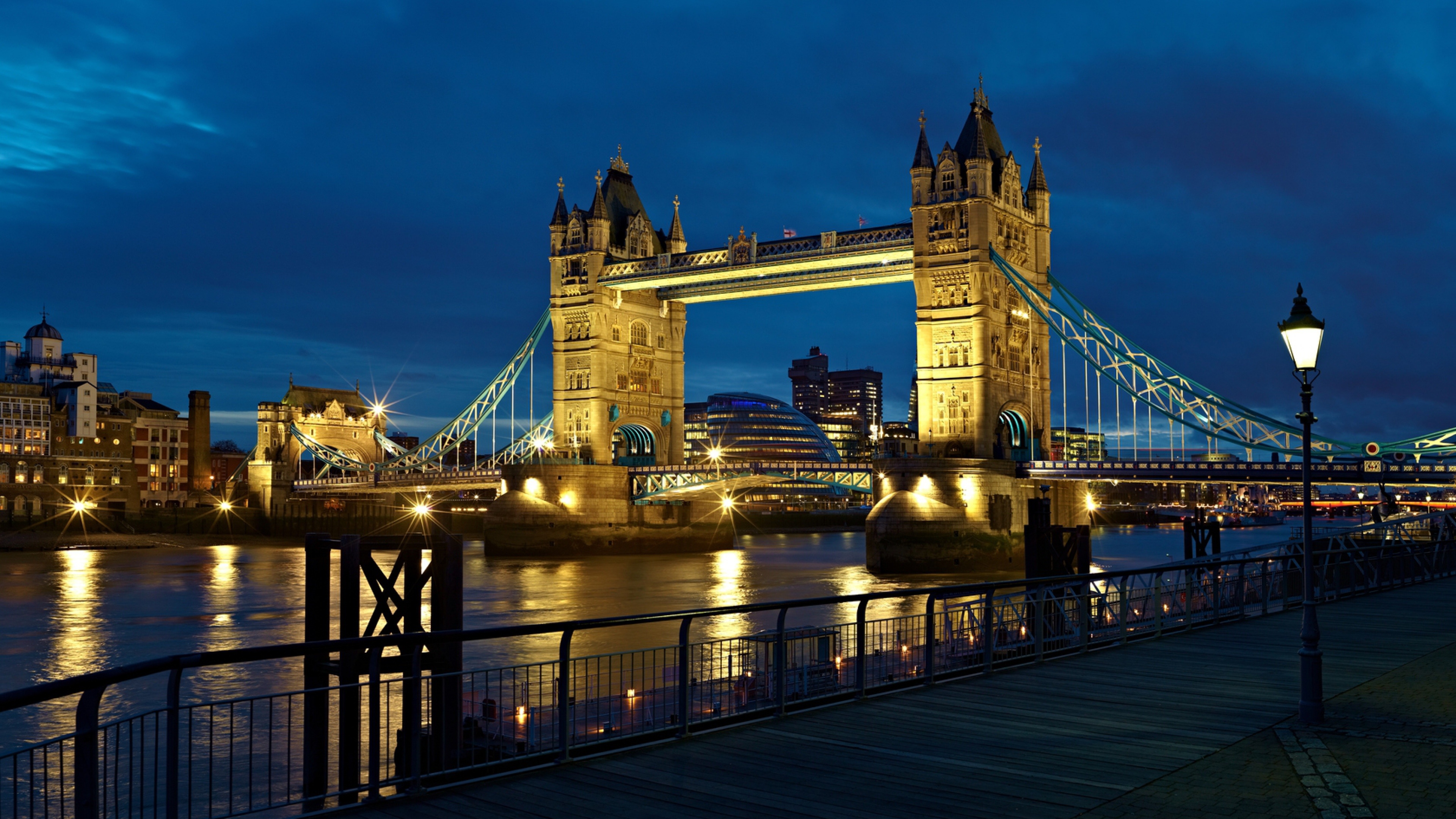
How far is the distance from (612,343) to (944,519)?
28.2m

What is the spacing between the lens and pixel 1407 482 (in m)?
51.3

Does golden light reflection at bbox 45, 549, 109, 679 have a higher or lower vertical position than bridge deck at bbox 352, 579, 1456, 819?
lower

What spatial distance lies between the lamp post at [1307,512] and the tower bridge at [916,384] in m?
43.1

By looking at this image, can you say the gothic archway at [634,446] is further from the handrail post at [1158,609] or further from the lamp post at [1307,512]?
the lamp post at [1307,512]

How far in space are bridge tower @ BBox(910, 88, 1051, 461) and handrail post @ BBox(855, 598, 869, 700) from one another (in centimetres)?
4698

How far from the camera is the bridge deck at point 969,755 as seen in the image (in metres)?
7.84

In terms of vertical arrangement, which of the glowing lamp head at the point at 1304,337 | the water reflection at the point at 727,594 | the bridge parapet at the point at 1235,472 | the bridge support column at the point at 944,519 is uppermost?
the glowing lamp head at the point at 1304,337

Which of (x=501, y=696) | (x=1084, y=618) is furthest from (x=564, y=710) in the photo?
(x=1084, y=618)

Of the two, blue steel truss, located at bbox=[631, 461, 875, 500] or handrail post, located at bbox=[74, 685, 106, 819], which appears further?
blue steel truss, located at bbox=[631, 461, 875, 500]

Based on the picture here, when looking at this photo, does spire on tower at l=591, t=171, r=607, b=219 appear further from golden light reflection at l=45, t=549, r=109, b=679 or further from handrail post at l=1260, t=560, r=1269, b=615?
handrail post at l=1260, t=560, r=1269, b=615

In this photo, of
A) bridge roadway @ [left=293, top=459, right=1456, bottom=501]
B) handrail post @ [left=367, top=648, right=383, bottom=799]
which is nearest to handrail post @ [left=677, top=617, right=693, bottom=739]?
handrail post @ [left=367, top=648, right=383, bottom=799]

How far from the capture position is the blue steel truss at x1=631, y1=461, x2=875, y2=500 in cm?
6588

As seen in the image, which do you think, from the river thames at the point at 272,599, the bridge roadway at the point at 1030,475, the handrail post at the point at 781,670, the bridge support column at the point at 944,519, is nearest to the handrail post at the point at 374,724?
the handrail post at the point at 781,670

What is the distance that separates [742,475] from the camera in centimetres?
7044
